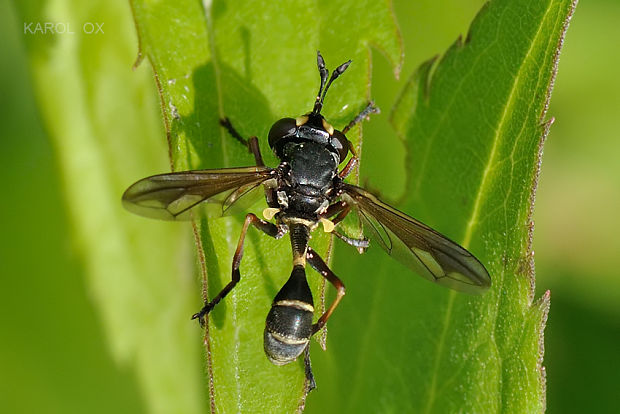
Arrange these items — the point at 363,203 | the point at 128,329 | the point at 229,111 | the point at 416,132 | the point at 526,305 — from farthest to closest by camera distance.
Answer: the point at 128,329
the point at 363,203
the point at 416,132
the point at 229,111
the point at 526,305

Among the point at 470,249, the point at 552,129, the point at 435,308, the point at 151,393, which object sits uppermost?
the point at 552,129

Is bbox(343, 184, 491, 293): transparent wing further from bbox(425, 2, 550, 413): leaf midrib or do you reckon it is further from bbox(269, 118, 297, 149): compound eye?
bbox(269, 118, 297, 149): compound eye

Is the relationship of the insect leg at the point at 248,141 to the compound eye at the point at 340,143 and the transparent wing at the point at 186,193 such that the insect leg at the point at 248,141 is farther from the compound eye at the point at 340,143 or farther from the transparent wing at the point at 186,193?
the compound eye at the point at 340,143

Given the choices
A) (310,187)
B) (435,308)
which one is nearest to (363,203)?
(310,187)

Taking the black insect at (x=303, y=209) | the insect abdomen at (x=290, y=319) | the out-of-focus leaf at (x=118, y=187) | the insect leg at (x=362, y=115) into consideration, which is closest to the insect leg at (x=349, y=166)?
the black insect at (x=303, y=209)

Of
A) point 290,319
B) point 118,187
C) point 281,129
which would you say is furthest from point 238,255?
point 118,187

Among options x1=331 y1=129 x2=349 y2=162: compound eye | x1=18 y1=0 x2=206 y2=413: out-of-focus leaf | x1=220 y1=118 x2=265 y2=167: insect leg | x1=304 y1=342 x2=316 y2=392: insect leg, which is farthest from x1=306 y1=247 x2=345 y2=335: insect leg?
x1=18 y1=0 x2=206 y2=413: out-of-focus leaf

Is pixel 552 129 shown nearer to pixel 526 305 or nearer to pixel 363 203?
pixel 363 203
